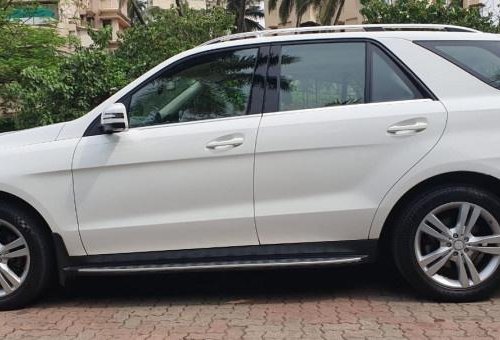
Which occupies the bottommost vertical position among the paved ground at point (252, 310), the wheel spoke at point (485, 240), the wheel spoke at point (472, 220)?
the paved ground at point (252, 310)

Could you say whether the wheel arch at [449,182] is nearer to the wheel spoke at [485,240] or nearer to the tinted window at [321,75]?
the wheel spoke at [485,240]

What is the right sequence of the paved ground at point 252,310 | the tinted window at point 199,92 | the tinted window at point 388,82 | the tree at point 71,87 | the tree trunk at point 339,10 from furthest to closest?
the tree trunk at point 339,10, the tree at point 71,87, the tinted window at point 199,92, the tinted window at point 388,82, the paved ground at point 252,310

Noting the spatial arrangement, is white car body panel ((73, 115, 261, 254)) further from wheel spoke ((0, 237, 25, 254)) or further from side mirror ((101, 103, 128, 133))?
wheel spoke ((0, 237, 25, 254))

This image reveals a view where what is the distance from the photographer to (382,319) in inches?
165

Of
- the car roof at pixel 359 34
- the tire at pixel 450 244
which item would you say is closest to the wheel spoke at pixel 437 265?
the tire at pixel 450 244

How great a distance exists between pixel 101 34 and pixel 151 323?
5.97 meters

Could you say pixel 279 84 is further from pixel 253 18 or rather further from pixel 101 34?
pixel 253 18

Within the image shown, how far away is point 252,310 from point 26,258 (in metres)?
1.58

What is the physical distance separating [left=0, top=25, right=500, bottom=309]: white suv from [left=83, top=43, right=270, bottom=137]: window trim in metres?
0.01

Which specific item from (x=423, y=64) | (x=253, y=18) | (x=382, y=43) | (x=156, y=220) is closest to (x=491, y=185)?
(x=423, y=64)

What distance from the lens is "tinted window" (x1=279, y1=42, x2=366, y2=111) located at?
4406 millimetres

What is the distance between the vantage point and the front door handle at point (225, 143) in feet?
14.0

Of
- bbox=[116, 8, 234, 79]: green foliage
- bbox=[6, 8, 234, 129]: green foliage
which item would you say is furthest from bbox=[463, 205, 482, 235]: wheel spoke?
bbox=[116, 8, 234, 79]: green foliage

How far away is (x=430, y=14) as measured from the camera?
12.3 m
